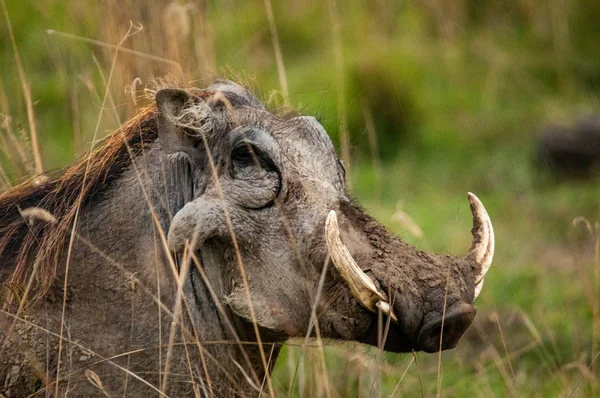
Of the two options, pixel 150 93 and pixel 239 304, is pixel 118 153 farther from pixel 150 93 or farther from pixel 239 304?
pixel 239 304

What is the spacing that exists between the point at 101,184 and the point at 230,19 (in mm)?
5656

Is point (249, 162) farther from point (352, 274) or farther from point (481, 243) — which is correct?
point (481, 243)

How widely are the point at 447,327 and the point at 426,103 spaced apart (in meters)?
5.49

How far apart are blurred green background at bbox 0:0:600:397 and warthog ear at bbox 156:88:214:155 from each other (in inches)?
22.7

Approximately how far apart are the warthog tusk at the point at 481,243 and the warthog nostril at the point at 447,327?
18cm

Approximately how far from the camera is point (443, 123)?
25.5ft

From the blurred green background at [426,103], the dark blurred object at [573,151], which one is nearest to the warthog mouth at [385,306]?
the blurred green background at [426,103]

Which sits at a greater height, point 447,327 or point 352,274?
point 352,274

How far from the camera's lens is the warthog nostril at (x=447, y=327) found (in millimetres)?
2494

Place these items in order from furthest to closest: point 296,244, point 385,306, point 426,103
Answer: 1. point 426,103
2. point 296,244
3. point 385,306

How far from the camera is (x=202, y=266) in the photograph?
280 centimetres

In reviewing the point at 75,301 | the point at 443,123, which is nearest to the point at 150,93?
the point at 75,301

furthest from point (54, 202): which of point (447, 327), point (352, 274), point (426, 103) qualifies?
point (426, 103)

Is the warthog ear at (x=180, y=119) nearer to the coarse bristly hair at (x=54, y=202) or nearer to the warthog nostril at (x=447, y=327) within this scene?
the coarse bristly hair at (x=54, y=202)
